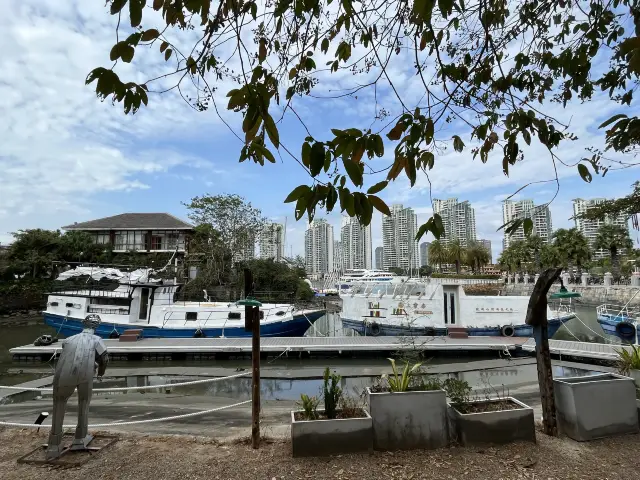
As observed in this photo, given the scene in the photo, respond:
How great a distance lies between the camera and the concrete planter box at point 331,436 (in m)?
3.70

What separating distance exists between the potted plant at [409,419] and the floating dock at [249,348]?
915cm

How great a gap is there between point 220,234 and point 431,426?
2757 centimetres

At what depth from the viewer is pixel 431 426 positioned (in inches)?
151

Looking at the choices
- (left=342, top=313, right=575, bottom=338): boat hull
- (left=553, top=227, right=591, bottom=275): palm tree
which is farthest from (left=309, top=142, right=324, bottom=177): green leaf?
(left=553, top=227, right=591, bottom=275): palm tree

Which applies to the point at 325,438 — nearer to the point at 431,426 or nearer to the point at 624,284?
the point at 431,426

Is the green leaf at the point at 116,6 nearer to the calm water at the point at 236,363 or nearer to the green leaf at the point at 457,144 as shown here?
the green leaf at the point at 457,144

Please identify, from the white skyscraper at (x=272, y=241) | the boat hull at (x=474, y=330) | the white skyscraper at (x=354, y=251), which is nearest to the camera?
the boat hull at (x=474, y=330)

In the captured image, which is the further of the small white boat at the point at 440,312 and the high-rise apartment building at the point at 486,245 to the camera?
the high-rise apartment building at the point at 486,245

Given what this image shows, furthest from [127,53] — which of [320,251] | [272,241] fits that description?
[320,251]

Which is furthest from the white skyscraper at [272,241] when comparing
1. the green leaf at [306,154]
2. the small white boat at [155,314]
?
the green leaf at [306,154]

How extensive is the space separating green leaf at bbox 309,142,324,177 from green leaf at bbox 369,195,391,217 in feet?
0.76

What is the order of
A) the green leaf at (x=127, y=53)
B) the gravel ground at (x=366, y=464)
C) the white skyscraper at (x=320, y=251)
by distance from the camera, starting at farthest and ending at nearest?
the white skyscraper at (x=320, y=251) < the gravel ground at (x=366, y=464) < the green leaf at (x=127, y=53)

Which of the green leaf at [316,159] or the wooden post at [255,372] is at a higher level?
the green leaf at [316,159]

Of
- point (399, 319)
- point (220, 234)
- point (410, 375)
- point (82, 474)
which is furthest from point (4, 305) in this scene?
point (410, 375)
